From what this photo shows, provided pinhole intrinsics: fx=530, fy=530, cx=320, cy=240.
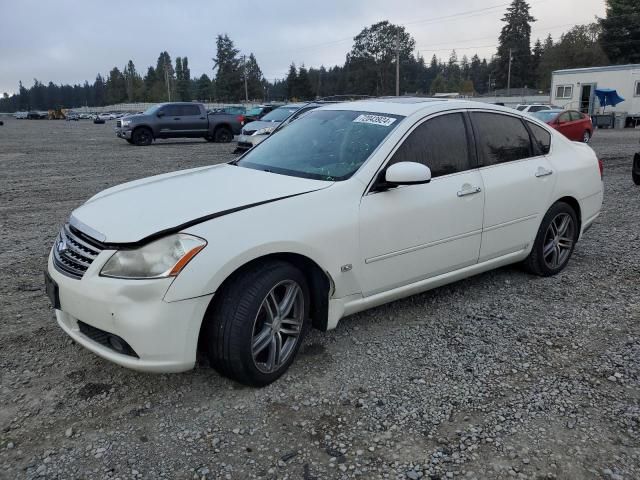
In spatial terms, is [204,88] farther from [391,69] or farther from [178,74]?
[391,69]

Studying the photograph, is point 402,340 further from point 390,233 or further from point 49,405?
point 49,405

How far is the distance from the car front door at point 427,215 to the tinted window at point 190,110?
63.2 ft

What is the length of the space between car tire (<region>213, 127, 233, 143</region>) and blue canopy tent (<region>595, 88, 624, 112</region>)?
2408cm

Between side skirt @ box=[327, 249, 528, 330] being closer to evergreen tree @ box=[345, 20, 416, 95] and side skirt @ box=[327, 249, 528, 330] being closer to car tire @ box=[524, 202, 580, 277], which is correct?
car tire @ box=[524, 202, 580, 277]

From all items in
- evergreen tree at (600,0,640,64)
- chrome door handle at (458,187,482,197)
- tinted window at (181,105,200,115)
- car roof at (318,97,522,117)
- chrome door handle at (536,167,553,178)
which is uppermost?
evergreen tree at (600,0,640,64)

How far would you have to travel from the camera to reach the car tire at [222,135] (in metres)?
22.4

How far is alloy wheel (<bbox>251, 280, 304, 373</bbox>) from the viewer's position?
301 centimetres

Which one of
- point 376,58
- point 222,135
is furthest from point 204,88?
point 222,135

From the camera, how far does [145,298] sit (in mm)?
2652

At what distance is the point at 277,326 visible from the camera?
309 centimetres

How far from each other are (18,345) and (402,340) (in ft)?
8.58

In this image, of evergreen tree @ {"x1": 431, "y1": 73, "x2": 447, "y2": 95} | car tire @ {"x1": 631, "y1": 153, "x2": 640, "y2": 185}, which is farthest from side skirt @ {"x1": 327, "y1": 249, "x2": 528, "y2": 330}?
evergreen tree @ {"x1": 431, "y1": 73, "x2": 447, "y2": 95}

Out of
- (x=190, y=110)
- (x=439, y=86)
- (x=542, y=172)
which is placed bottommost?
(x=542, y=172)

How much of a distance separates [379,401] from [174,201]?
1652mm
